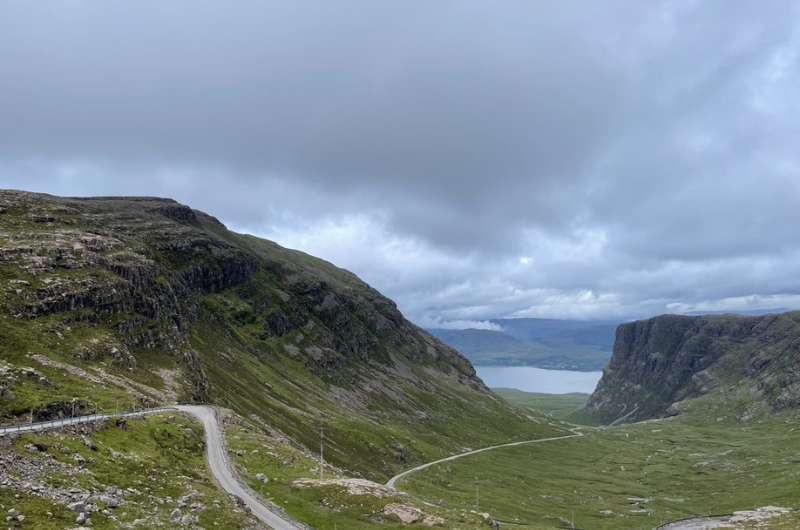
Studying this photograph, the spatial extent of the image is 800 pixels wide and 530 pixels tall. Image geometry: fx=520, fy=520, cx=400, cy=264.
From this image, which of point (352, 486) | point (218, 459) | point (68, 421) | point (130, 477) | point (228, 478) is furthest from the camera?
point (218, 459)

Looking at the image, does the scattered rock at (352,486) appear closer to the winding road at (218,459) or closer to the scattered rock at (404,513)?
the scattered rock at (404,513)

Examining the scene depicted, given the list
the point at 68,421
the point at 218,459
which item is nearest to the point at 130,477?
the point at 68,421

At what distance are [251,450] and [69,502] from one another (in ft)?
134

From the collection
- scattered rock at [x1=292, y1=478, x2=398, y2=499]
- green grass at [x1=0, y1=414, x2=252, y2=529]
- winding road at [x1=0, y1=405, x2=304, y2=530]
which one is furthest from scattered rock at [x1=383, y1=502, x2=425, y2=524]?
green grass at [x1=0, y1=414, x2=252, y2=529]

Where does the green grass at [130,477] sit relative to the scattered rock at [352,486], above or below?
above

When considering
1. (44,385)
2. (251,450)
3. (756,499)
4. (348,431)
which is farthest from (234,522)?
(756,499)

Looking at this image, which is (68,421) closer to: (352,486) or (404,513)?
(352,486)

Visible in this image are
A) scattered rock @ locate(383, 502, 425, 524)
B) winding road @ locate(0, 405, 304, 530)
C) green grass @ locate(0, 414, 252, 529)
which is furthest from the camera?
scattered rock @ locate(383, 502, 425, 524)

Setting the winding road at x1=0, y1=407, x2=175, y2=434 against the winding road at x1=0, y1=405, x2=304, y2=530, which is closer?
the winding road at x1=0, y1=405, x2=304, y2=530

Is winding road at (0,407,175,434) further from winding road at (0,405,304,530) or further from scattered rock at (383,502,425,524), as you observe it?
scattered rock at (383,502,425,524)

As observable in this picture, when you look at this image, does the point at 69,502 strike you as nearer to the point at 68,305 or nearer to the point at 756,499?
the point at 68,305

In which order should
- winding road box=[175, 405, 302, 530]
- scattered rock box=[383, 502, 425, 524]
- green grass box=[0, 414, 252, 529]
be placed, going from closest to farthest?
green grass box=[0, 414, 252, 529] < winding road box=[175, 405, 302, 530] < scattered rock box=[383, 502, 425, 524]

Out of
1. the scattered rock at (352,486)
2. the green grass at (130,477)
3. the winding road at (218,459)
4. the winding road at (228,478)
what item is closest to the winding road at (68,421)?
the winding road at (218,459)

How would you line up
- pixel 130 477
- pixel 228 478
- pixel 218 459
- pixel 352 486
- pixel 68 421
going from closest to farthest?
pixel 130 477, pixel 68 421, pixel 228 478, pixel 352 486, pixel 218 459
